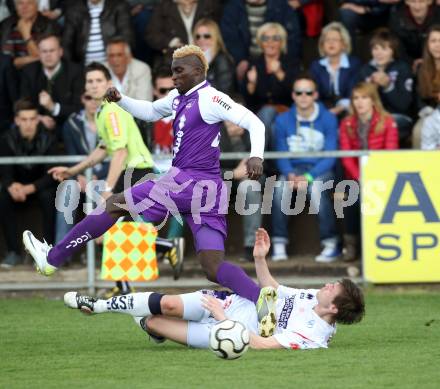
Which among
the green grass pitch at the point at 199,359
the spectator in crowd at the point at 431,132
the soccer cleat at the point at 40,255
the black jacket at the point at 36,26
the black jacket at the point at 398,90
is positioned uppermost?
the black jacket at the point at 36,26

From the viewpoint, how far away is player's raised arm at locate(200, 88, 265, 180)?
351 inches

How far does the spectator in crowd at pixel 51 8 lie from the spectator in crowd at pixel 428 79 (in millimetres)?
4487

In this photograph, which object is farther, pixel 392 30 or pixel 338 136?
pixel 392 30

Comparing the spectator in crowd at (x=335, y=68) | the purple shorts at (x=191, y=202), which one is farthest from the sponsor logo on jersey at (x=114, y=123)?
the spectator in crowd at (x=335, y=68)

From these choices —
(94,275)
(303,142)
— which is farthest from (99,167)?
(303,142)

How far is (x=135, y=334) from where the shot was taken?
34.7 feet

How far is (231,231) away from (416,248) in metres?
2.11

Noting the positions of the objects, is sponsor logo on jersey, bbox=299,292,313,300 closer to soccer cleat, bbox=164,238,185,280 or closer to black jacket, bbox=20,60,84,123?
soccer cleat, bbox=164,238,185,280

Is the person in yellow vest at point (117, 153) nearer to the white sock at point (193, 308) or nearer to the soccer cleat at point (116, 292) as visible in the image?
the soccer cleat at point (116, 292)

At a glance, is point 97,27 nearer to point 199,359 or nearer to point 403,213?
point 403,213

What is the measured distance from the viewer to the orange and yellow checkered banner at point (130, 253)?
41.8ft

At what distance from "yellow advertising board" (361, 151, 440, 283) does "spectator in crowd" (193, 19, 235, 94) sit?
2097 millimetres

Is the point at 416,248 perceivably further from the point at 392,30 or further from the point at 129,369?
the point at 129,369

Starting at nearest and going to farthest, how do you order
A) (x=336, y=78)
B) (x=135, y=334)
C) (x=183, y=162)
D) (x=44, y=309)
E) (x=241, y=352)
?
(x=241, y=352) < (x=183, y=162) < (x=135, y=334) < (x=44, y=309) < (x=336, y=78)
